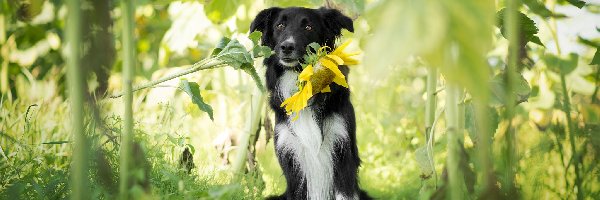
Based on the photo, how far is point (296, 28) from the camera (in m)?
3.41

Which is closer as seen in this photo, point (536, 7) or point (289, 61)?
point (536, 7)

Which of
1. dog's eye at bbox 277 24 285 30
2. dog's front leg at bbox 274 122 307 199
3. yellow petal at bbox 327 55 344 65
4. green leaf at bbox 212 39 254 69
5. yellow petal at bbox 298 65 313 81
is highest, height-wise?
dog's eye at bbox 277 24 285 30

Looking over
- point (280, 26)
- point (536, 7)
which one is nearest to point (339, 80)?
point (280, 26)

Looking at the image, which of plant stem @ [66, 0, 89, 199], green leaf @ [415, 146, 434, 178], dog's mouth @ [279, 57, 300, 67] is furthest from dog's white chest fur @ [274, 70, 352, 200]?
plant stem @ [66, 0, 89, 199]

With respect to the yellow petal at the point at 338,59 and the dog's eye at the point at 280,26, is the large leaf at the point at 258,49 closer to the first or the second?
the yellow petal at the point at 338,59

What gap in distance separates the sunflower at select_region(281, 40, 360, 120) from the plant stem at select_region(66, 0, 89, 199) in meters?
1.71

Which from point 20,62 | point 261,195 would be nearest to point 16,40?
point 20,62

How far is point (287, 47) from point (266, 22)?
0.39 meters

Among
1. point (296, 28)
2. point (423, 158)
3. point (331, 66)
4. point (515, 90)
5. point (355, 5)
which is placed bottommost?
point (423, 158)

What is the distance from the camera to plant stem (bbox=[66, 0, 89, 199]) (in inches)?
47.8

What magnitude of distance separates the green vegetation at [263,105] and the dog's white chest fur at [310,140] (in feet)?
0.98

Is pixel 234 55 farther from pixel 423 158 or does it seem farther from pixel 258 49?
pixel 423 158

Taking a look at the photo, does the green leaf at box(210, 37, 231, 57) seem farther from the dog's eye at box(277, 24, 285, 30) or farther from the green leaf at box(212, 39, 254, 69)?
the dog's eye at box(277, 24, 285, 30)

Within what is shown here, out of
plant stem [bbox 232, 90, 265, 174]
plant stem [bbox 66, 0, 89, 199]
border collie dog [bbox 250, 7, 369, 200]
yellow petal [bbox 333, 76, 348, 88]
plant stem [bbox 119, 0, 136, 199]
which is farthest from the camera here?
plant stem [bbox 232, 90, 265, 174]
